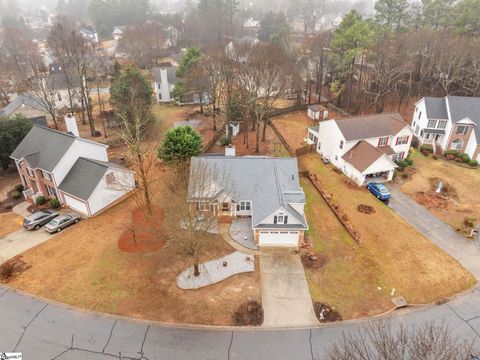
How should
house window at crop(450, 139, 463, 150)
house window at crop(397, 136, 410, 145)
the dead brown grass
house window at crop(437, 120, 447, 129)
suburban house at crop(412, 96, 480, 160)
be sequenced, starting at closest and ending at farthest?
the dead brown grass → house window at crop(397, 136, 410, 145) → suburban house at crop(412, 96, 480, 160) → house window at crop(450, 139, 463, 150) → house window at crop(437, 120, 447, 129)

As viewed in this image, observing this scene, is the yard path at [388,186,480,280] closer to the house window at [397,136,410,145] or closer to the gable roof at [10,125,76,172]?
the house window at [397,136,410,145]

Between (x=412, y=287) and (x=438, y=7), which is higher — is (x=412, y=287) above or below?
below

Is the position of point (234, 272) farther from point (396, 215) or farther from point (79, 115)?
point (79, 115)

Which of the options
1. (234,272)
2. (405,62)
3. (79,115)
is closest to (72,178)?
(234,272)

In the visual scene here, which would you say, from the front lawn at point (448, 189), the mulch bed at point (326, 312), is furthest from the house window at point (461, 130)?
the mulch bed at point (326, 312)

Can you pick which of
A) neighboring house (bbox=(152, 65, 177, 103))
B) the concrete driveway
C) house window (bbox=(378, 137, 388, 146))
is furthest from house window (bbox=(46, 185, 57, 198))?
neighboring house (bbox=(152, 65, 177, 103))

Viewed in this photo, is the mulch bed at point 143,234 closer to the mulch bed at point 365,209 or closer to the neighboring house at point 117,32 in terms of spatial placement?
the mulch bed at point 365,209
